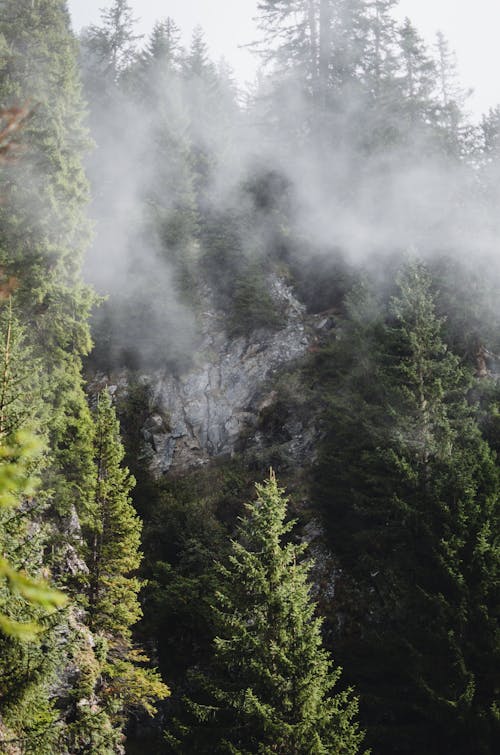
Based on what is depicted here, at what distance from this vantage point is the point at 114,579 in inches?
499

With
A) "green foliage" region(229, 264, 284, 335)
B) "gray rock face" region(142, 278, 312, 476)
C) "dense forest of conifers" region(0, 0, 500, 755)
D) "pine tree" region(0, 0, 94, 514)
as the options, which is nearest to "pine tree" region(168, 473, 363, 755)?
"dense forest of conifers" region(0, 0, 500, 755)

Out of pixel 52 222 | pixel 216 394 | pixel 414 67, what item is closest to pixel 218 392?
pixel 216 394

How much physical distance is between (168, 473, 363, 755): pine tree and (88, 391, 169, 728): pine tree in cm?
205

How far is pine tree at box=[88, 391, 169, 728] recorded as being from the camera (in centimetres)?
1193

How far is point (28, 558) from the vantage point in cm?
862

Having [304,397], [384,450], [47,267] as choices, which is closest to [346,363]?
[304,397]

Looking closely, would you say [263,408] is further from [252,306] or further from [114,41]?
[114,41]

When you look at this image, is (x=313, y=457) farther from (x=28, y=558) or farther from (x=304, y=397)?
(x=28, y=558)

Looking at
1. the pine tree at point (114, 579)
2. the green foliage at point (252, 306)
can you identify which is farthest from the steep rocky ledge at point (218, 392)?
the pine tree at point (114, 579)

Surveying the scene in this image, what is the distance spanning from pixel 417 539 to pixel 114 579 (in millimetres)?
8298

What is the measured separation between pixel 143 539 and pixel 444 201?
2041 cm

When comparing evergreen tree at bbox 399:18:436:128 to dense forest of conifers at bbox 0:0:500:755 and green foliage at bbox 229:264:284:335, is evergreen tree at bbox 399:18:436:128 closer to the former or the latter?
dense forest of conifers at bbox 0:0:500:755

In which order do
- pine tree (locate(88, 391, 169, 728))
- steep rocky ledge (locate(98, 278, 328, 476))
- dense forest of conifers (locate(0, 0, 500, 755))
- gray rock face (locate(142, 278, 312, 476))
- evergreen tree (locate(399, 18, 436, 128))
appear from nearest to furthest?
dense forest of conifers (locate(0, 0, 500, 755)) < pine tree (locate(88, 391, 169, 728)) < steep rocky ledge (locate(98, 278, 328, 476)) < gray rock face (locate(142, 278, 312, 476)) < evergreen tree (locate(399, 18, 436, 128))

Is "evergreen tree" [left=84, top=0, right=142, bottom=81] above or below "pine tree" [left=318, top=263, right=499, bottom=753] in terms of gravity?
above
